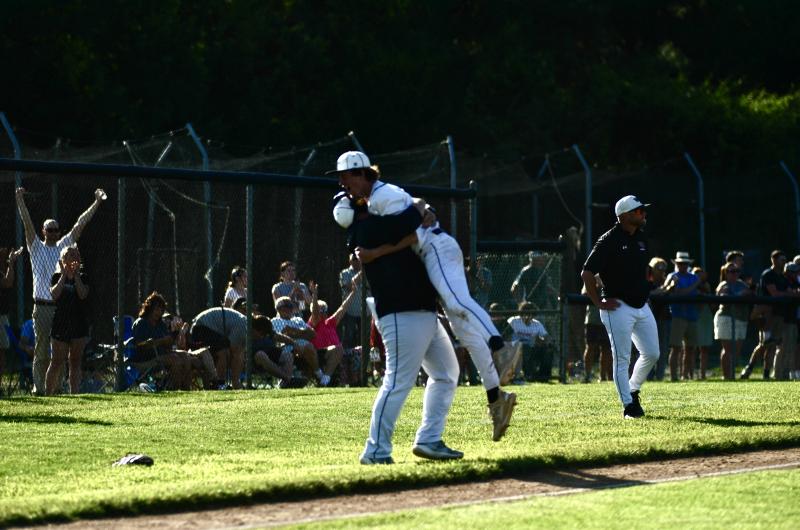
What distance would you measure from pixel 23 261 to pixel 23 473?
7.05m

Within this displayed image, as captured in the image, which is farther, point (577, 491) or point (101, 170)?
point (101, 170)

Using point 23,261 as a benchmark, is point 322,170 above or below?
above

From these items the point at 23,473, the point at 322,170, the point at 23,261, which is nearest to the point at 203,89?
the point at 322,170

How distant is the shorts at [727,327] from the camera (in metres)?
20.9

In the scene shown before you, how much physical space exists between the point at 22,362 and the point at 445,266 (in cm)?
851

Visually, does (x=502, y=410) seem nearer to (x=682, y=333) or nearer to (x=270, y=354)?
(x=270, y=354)

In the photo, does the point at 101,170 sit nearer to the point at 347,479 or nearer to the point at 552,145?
the point at 347,479

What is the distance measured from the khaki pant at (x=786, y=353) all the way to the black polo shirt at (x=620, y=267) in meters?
8.96

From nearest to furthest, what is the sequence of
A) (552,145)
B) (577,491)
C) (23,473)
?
1. (577,491)
2. (23,473)
3. (552,145)

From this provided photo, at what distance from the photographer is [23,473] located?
28.9 feet

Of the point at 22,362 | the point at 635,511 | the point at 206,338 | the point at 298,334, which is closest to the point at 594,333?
the point at 298,334

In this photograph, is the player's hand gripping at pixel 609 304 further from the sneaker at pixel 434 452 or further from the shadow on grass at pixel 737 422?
the sneaker at pixel 434 452

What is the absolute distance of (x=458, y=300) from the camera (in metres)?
8.79

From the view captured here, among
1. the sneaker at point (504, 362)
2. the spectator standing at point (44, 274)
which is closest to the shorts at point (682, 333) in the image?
the spectator standing at point (44, 274)
